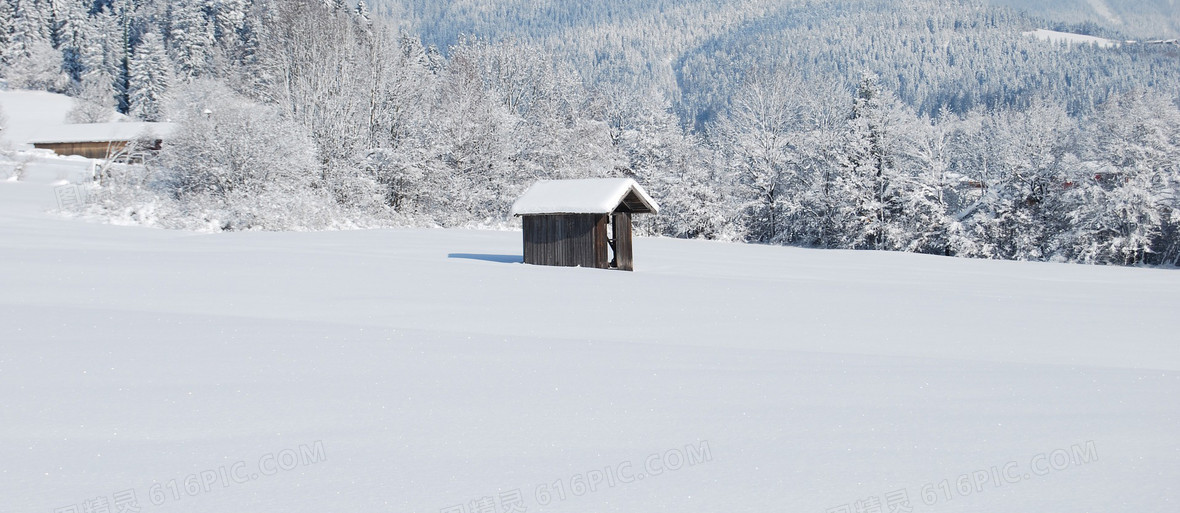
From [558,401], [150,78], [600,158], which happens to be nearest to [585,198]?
[558,401]

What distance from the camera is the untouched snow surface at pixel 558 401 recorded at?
4.93 metres

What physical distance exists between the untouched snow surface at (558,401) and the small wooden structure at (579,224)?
6.97 meters

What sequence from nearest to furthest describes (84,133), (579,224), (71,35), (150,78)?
(579,224) → (84,133) → (150,78) → (71,35)

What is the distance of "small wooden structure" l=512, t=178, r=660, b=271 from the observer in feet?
72.5

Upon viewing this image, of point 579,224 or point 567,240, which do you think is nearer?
point 579,224

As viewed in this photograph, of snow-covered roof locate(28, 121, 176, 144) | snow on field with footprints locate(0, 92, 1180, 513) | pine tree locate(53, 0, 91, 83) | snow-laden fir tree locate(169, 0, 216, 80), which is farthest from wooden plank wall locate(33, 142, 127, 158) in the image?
snow on field with footprints locate(0, 92, 1180, 513)

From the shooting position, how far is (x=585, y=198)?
2216 cm

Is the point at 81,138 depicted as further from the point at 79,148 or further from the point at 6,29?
the point at 6,29

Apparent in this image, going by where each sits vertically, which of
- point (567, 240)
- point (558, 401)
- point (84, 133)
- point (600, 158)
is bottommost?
point (558, 401)

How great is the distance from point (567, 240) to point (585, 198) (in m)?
1.39

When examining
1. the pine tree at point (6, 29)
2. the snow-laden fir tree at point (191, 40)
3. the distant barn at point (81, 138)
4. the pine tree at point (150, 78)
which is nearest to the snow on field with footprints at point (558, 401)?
the distant barn at point (81, 138)

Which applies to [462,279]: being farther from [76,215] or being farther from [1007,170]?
[1007,170]

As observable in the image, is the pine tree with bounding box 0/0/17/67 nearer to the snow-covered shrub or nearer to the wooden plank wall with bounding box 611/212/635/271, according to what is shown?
the snow-covered shrub

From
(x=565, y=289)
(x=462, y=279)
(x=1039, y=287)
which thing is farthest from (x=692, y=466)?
(x=1039, y=287)
